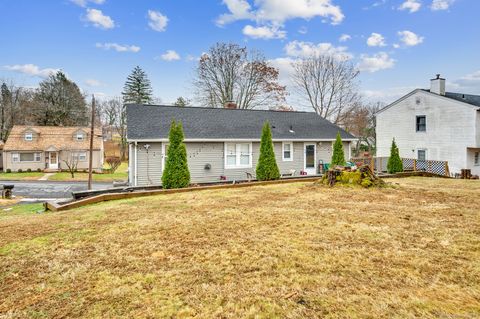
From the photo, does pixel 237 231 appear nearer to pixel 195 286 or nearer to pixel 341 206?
pixel 195 286

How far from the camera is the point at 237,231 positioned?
196 inches

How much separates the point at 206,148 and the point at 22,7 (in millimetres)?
12090

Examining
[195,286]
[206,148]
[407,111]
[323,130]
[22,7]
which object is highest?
[22,7]

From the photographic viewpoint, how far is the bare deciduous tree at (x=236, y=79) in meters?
31.3

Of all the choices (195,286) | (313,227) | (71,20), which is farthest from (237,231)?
(71,20)

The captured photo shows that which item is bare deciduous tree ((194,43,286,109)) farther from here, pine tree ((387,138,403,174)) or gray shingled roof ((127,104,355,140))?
pine tree ((387,138,403,174))

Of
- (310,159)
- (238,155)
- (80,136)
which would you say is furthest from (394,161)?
(80,136)

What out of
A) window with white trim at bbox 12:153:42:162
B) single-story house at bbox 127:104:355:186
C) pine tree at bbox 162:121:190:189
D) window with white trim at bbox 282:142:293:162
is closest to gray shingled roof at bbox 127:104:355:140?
single-story house at bbox 127:104:355:186

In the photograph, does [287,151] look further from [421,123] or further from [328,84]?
[328,84]

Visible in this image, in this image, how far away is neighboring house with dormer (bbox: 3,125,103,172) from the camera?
31.9 meters

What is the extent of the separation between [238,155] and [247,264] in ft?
40.4

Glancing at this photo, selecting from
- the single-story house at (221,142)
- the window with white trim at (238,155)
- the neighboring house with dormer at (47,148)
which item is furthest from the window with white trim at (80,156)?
the window with white trim at (238,155)

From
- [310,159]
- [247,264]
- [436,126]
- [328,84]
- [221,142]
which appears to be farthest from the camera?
[328,84]

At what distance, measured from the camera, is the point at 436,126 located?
21391 millimetres
